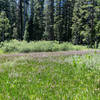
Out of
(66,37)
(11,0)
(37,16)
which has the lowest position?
(66,37)

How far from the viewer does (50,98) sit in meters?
2.78

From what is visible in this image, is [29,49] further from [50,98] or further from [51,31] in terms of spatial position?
[51,31]

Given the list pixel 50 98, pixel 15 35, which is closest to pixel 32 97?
pixel 50 98

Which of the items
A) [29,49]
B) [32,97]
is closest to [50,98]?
[32,97]

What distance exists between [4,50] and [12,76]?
12880mm

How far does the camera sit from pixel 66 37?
133 ft

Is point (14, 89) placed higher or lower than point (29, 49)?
higher

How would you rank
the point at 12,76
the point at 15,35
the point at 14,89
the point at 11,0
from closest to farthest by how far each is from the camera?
the point at 14,89, the point at 12,76, the point at 15,35, the point at 11,0

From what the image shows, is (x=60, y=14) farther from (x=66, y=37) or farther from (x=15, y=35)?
(x=15, y=35)

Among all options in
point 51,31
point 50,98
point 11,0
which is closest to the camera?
point 50,98

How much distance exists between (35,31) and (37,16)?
605 centimetres

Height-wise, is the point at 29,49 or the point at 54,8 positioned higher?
the point at 54,8

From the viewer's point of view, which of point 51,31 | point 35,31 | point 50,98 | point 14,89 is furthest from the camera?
point 35,31

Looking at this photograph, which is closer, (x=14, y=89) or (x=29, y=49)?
(x=14, y=89)
